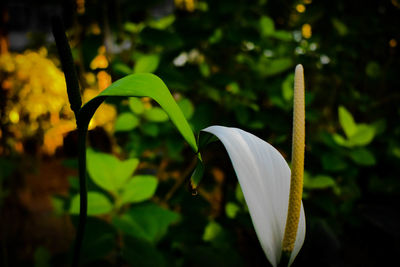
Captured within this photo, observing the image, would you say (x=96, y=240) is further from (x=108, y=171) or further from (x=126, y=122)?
(x=126, y=122)

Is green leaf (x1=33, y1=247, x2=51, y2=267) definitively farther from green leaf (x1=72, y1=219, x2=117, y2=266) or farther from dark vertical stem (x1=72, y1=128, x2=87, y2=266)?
dark vertical stem (x1=72, y1=128, x2=87, y2=266)

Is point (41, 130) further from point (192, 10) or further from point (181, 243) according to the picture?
point (181, 243)

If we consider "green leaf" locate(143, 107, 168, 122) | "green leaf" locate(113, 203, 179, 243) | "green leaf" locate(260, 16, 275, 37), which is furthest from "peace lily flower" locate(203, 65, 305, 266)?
"green leaf" locate(260, 16, 275, 37)

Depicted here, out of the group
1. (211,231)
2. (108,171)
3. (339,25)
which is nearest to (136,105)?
(108,171)

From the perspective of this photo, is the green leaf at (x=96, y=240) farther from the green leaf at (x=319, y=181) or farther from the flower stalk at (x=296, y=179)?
the green leaf at (x=319, y=181)

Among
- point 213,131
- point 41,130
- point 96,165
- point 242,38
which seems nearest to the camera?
point 213,131

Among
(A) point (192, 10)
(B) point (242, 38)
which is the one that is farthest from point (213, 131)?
(A) point (192, 10)

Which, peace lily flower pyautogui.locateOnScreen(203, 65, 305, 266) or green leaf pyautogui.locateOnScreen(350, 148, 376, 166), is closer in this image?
peace lily flower pyautogui.locateOnScreen(203, 65, 305, 266)
